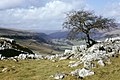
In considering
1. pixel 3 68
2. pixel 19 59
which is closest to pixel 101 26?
pixel 19 59

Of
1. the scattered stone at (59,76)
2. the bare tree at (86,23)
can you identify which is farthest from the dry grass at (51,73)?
the bare tree at (86,23)

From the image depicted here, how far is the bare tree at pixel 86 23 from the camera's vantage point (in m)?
68.9

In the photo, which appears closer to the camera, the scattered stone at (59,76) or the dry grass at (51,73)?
the dry grass at (51,73)

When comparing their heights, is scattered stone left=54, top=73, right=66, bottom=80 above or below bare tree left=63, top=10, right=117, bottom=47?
below

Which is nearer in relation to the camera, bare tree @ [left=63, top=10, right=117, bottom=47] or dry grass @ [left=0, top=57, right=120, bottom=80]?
dry grass @ [left=0, top=57, right=120, bottom=80]

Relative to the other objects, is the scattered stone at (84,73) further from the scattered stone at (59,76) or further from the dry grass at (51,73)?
the scattered stone at (59,76)

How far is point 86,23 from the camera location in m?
69.5

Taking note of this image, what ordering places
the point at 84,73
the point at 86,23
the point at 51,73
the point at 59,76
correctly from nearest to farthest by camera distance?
1. the point at 59,76
2. the point at 84,73
3. the point at 51,73
4. the point at 86,23

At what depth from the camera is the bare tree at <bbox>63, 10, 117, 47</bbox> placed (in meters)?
68.9

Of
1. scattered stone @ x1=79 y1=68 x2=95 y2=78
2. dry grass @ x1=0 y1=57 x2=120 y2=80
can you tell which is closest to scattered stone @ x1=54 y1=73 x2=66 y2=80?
dry grass @ x1=0 y1=57 x2=120 y2=80

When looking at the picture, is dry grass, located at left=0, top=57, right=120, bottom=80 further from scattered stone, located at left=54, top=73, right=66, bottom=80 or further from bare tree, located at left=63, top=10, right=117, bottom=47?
bare tree, located at left=63, top=10, right=117, bottom=47

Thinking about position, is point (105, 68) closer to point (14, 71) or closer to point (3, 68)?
point (14, 71)

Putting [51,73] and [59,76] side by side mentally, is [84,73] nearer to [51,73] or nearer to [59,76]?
[59,76]

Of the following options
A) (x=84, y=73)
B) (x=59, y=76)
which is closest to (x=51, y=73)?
(x=59, y=76)
